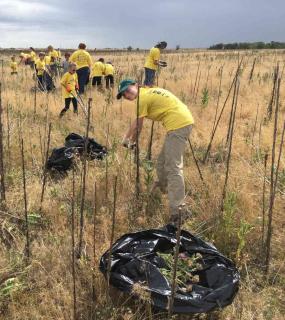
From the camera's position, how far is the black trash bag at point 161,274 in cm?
237

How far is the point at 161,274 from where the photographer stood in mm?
2525

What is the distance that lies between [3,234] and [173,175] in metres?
1.50

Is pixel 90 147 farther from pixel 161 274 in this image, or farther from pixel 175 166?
pixel 161 274

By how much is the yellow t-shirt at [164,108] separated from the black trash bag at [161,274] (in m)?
1.12

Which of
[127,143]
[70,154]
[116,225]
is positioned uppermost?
[127,143]

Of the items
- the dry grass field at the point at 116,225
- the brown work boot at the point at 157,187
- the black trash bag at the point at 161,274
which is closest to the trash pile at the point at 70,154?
the dry grass field at the point at 116,225

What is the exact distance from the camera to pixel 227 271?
262 centimetres

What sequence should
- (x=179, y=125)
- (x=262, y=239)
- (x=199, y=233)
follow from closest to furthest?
(x=262, y=239) → (x=199, y=233) → (x=179, y=125)

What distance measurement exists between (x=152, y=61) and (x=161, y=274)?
7188mm

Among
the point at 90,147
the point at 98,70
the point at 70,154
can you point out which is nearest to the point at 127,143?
the point at 70,154

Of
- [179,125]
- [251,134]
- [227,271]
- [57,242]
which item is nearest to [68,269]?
[57,242]

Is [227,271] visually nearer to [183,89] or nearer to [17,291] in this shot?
[17,291]

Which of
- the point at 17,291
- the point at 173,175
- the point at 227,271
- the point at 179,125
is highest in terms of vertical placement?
the point at 179,125

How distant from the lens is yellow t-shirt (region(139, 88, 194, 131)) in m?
3.72
